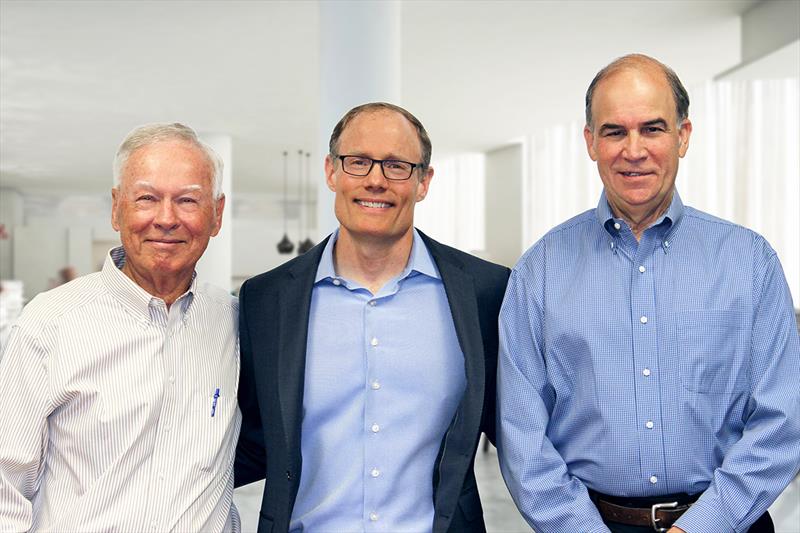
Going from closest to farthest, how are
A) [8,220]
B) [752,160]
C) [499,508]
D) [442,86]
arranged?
1. [499,508]
2. [752,160]
3. [442,86]
4. [8,220]

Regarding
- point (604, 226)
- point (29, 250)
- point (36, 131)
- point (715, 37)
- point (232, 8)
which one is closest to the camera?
point (604, 226)

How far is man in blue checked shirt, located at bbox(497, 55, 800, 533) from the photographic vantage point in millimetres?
1867

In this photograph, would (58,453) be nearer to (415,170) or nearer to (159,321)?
(159,321)

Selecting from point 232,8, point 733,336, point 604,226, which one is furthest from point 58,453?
point 232,8

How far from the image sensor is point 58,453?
181 cm

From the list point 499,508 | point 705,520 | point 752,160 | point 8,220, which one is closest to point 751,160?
point 752,160

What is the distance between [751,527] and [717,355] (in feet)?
1.42

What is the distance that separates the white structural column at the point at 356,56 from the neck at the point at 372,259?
258 cm

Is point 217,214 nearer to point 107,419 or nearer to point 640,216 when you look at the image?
point 107,419

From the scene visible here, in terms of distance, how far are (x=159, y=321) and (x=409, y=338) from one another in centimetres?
59

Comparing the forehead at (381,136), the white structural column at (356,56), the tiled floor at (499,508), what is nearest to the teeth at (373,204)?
the forehead at (381,136)

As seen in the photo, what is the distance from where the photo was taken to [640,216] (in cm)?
198

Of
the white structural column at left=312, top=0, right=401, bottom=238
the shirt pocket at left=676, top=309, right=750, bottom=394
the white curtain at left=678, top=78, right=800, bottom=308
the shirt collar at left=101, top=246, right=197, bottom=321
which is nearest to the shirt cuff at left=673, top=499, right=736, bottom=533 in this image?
the shirt pocket at left=676, top=309, right=750, bottom=394

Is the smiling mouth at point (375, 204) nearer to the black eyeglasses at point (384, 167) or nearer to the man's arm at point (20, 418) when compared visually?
the black eyeglasses at point (384, 167)
